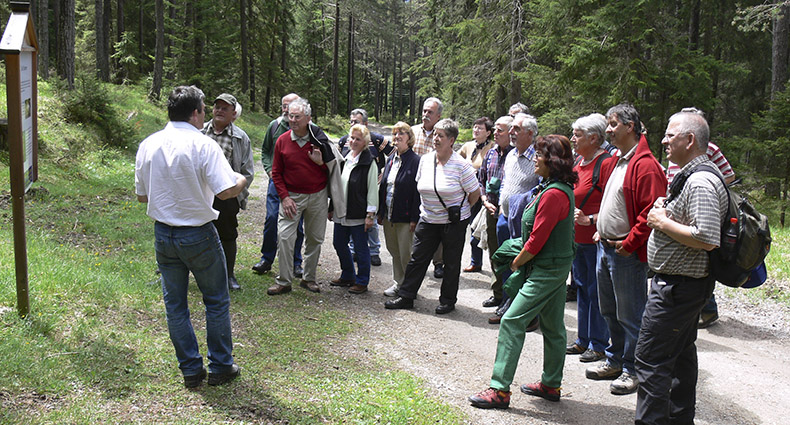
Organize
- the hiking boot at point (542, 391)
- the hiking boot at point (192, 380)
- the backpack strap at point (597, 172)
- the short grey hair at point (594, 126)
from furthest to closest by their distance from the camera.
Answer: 1. the backpack strap at point (597, 172)
2. the short grey hair at point (594, 126)
3. the hiking boot at point (542, 391)
4. the hiking boot at point (192, 380)

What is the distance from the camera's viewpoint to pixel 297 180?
6.68 meters

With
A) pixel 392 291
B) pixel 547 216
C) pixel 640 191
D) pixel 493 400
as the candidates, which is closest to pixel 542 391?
pixel 493 400

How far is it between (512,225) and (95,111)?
39.0 feet

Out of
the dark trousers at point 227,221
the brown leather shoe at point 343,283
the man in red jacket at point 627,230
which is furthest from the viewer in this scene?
the brown leather shoe at point 343,283

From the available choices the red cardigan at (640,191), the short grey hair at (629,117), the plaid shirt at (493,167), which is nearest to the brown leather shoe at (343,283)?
the plaid shirt at (493,167)

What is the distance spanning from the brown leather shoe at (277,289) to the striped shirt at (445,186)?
183 centimetres

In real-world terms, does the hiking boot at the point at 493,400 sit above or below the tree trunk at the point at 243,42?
below

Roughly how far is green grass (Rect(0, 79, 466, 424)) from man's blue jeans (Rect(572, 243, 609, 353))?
6.24ft

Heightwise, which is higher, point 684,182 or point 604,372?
point 684,182

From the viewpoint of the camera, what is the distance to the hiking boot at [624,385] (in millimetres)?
4734

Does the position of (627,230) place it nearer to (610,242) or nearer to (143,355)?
(610,242)

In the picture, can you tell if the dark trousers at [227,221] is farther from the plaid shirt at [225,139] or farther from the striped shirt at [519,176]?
the striped shirt at [519,176]

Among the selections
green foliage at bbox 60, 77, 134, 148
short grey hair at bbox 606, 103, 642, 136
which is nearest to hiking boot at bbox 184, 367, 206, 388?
short grey hair at bbox 606, 103, 642, 136

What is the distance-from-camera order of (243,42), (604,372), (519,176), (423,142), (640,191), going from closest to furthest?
(640,191)
(604,372)
(519,176)
(423,142)
(243,42)
